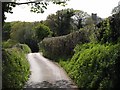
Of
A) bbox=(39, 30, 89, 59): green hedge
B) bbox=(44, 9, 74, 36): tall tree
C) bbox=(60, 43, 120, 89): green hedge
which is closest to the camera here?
bbox=(60, 43, 120, 89): green hedge

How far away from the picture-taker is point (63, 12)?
186 ft

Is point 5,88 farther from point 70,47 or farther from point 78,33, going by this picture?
point 70,47

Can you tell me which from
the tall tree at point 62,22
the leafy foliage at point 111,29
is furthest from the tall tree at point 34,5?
the tall tree at point 62,22

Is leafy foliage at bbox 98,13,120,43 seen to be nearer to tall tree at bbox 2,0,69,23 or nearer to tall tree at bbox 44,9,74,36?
tall tree at bbox 2,0,69,23

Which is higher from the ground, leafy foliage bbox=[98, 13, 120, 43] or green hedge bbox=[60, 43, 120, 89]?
leafy foliage bbox=[98, 13, 120, 43]

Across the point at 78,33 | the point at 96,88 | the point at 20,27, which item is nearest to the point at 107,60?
the point at 96,88

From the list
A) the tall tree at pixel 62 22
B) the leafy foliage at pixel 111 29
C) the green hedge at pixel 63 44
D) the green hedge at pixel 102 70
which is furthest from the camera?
the tall tree at pixel 62 22

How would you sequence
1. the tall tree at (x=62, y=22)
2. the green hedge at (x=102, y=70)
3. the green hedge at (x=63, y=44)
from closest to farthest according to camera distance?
the green hedge at (x=102, y=70) → the green hedge at (x=63, y=44) → the tall tree at (x=62, y=22)

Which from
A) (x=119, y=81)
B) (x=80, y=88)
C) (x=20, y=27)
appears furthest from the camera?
(x=20, y=27)

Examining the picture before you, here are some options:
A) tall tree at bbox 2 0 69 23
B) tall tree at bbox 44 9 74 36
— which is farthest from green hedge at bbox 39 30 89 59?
tall tree at bbox 44 9 74 36

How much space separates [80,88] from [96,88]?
2.34 m

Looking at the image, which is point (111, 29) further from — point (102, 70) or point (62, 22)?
point (62, 22)

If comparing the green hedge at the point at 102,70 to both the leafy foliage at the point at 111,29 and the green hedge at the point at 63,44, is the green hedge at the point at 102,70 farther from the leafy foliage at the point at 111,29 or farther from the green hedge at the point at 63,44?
the green hedge at the point at 63,44

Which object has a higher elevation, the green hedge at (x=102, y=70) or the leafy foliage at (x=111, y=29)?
the leafy foliage at (x=111, y=29)
